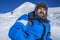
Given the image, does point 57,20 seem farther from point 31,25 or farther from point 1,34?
point 31,25

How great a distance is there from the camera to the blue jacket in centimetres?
140

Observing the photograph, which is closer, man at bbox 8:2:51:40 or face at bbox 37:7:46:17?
man at bbox 8:2:51:40

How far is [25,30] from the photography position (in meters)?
1.45

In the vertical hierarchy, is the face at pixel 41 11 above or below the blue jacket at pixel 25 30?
above

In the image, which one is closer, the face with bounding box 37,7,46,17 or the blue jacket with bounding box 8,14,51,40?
the blue jacket with bounding box 8,14,51,40

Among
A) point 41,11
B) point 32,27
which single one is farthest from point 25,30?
point 41,11

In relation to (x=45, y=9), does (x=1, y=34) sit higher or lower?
lower

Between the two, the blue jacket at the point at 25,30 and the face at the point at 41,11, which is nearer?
the blue jacket at the point at 25,30

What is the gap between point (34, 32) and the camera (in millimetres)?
1485

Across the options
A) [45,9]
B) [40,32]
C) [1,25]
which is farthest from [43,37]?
[1,25]

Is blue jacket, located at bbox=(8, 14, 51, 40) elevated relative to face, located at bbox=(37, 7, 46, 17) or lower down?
lower down

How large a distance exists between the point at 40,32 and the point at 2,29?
1846mm

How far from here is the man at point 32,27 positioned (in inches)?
55.2

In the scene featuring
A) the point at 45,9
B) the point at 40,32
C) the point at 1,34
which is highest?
the point at 45,9
